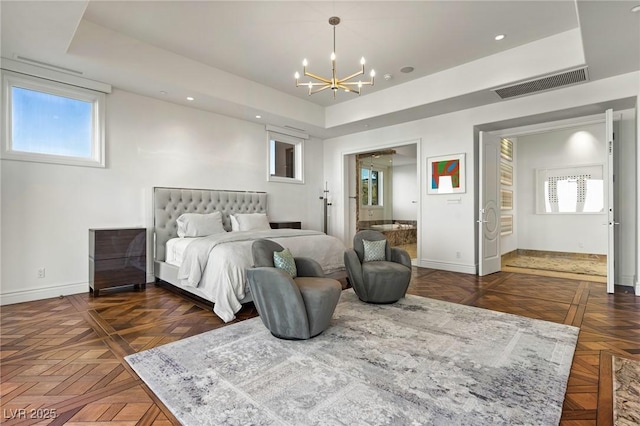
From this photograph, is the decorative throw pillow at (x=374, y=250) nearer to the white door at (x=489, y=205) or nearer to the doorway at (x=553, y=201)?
the white door at (x=489, y=205)

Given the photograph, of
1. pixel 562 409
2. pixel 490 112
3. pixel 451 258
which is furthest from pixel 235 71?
pixel 562 409

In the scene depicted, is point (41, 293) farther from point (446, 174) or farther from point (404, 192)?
point (404, 192)

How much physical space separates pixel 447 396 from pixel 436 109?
4.65 m

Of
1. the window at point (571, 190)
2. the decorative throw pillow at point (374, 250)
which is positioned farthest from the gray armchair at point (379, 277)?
the window at point (571, 190)

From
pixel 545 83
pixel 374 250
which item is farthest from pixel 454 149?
pixel 374 250

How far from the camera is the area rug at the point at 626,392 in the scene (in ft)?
5.35

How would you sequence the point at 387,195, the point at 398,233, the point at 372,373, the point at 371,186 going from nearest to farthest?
1. the point at 372,373
2. the point at 398,233
3. the point at 371,186
4. the point at 387,195

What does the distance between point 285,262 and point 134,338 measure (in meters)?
1.43

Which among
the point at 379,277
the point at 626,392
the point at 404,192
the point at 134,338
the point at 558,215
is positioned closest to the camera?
the point at 626,392

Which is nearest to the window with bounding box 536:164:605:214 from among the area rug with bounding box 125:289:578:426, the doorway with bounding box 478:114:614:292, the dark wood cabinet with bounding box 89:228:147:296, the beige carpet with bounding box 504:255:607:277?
the doorway with bounding box 478:114:614:292

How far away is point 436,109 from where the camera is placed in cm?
529

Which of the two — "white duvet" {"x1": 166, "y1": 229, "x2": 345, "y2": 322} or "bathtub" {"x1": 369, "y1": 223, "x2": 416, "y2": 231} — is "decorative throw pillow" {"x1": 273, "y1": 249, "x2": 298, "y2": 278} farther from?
"bathtub" {"x1": 369, "y1": 223, "x2": 416, "y2": 231}

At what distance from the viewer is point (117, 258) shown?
411 cm

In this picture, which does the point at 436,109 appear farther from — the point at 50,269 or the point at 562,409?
the point at 50,269
